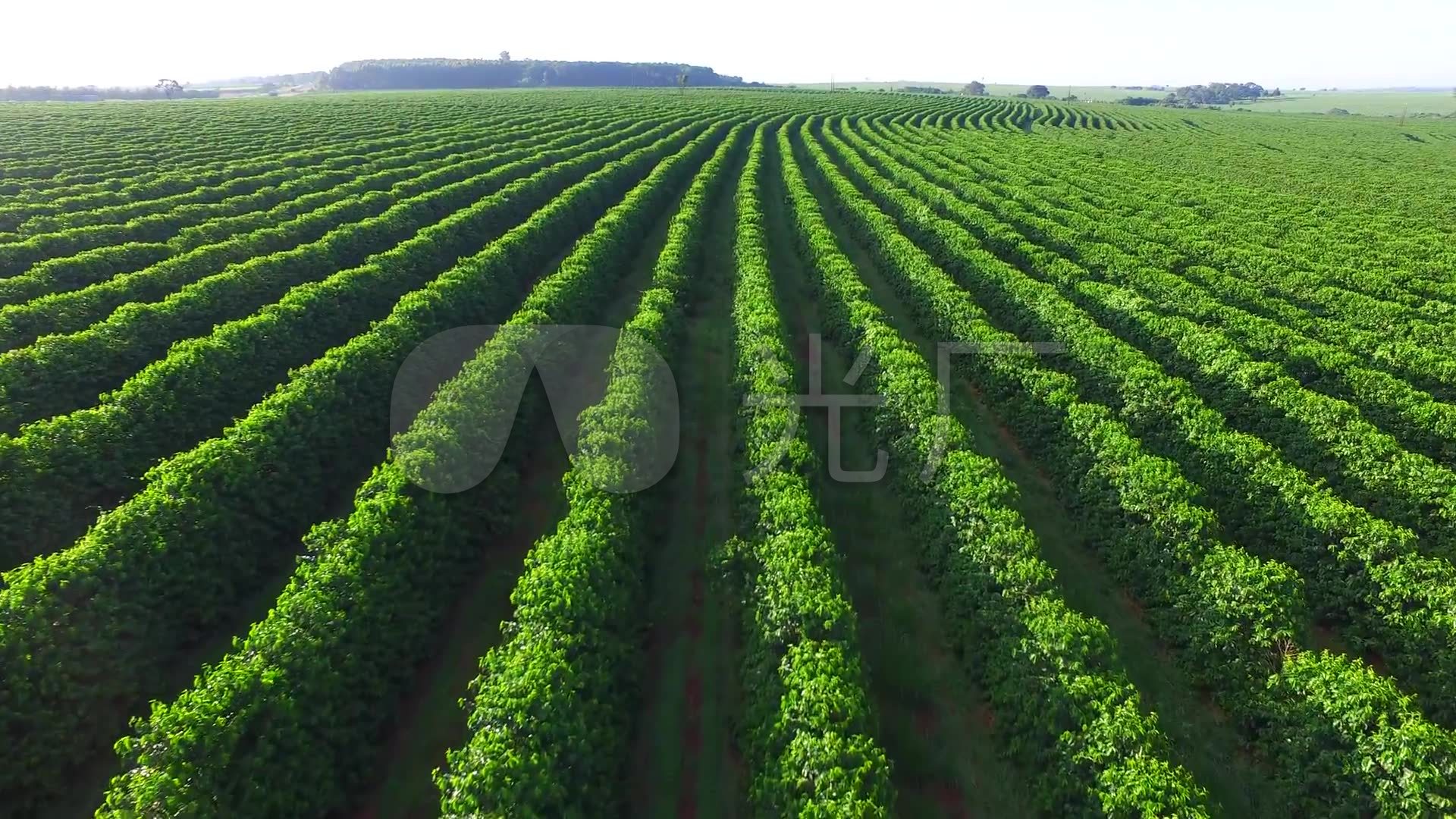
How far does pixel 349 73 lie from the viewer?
19662 cm

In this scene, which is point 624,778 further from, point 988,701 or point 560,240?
point 560,240

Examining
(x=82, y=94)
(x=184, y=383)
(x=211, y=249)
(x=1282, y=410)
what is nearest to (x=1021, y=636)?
(x=1282, y=410)

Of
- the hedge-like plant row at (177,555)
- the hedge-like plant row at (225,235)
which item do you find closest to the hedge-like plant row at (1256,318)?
the hedge-like plant row at (177,555)

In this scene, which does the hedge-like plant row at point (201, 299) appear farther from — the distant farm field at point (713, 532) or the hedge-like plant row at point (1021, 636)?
the hedge-like plant row at point (1021, 636)

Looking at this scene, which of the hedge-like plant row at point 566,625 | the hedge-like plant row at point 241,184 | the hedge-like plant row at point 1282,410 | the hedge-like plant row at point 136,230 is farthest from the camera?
the hedge-like plant row at point 241,184

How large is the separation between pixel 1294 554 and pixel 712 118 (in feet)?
250

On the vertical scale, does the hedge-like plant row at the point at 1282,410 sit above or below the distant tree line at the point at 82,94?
below

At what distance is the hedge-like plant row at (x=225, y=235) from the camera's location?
63.3ft

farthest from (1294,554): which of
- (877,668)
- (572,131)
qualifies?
(572,131)

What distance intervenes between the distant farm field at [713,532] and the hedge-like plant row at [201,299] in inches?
4.9

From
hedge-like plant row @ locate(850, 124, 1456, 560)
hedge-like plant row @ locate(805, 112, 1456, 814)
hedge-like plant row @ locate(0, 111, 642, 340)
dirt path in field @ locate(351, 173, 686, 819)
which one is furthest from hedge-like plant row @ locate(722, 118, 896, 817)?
hedge-like plant row @ locate(0, 111, 642, 340)

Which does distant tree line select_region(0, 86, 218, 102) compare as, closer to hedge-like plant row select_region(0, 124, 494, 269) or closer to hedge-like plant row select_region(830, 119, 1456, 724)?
hedge-like plant row select_region(0, 124, 494, 269)

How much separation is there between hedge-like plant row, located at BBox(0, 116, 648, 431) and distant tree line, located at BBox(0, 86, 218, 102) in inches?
6213

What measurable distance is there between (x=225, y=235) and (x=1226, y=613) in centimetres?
3214
